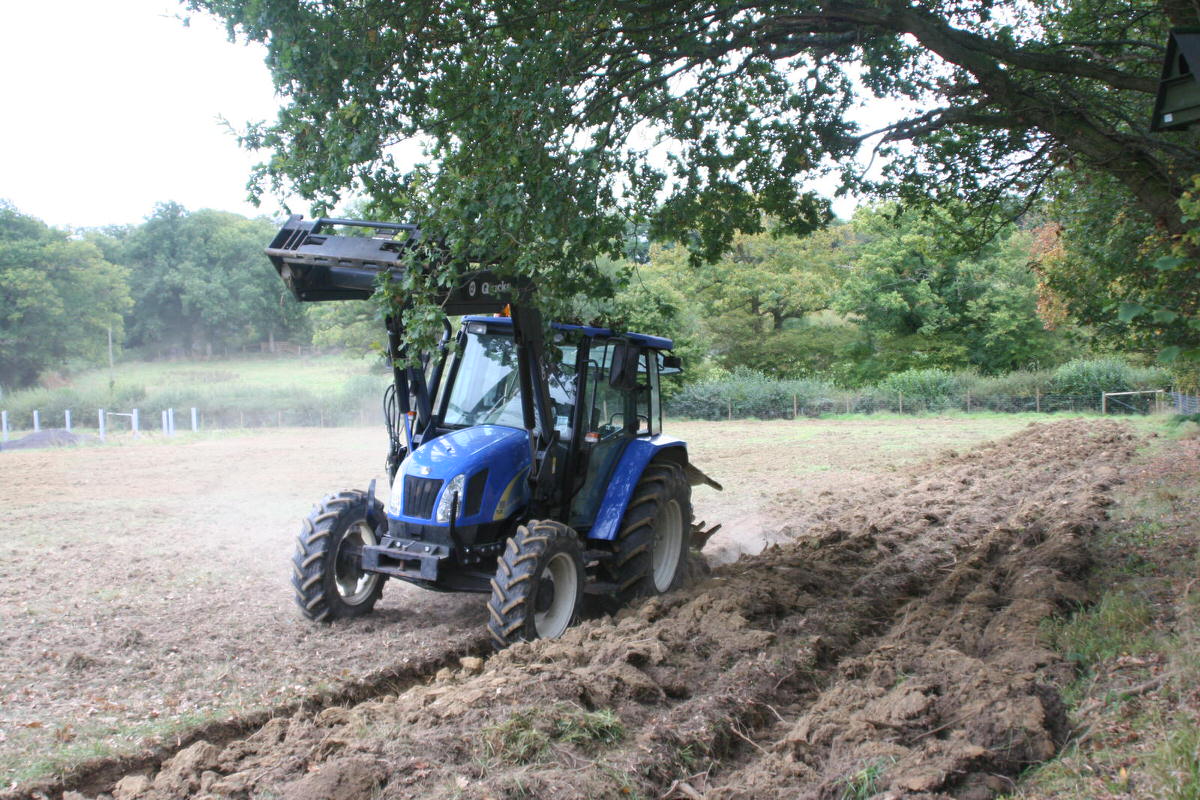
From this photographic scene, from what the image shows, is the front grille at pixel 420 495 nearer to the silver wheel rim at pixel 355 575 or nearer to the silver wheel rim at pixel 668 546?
the silver wheel rim at pixel 355 575

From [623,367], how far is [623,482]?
0.95 m

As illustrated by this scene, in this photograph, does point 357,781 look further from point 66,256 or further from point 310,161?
point 66,256

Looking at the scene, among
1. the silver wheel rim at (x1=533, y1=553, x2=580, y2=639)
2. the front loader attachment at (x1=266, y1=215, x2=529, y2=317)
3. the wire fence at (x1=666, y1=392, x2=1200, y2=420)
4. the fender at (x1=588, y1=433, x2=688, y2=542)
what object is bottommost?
the wire fence at (x1=666, y1=392, x2=1200, y2=420)

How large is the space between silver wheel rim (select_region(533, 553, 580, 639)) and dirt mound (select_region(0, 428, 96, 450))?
23.4m

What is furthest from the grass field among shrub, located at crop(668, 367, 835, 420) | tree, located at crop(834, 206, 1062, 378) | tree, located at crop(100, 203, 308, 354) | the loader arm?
the loader arm

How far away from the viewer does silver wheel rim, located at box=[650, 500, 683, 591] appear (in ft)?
26.1

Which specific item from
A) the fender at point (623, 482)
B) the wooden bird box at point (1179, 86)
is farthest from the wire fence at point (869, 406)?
the wooden bird box at point (1179, 86)

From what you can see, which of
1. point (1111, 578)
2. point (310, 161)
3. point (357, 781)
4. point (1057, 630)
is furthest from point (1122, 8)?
point (357, 781)

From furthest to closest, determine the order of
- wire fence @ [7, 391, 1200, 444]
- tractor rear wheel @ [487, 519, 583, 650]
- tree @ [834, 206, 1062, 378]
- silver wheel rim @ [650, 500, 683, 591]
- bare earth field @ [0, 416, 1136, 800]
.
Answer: tree @ [834, 206, 1062, 378], wire fence @ [7, 391, 1200, 444], silver wheel rim @ [650, 500, 683, 591], tractor rear wheel @ [487, 519, 583, 650], bare earth field @ [0, 416, 1136, 800]

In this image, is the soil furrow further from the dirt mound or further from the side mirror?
the dirt mound

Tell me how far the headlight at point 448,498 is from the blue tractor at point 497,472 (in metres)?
0.01

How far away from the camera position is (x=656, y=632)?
5961 millimetres

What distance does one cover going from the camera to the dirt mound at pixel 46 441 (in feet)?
82.6

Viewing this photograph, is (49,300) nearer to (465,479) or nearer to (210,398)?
(210,398)
